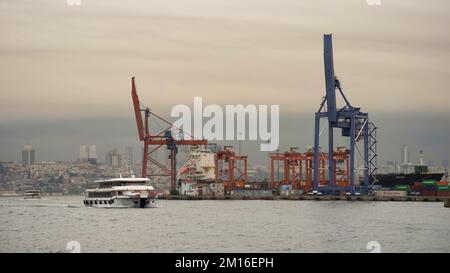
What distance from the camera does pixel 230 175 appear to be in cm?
17725

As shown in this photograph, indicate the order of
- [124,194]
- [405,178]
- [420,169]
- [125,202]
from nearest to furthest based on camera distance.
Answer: [125,202]
[124,194]
[405,178]
[420,169]

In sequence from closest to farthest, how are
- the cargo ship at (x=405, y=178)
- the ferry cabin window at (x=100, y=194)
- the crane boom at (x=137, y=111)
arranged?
1. the ferry cabin window at (x=100, y=194)
2. the crane boom at (x=137, y=111)
3. the cargo ship at (x=405, y=178)

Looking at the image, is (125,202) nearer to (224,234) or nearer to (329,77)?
(224,234)

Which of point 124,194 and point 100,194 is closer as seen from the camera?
point 124,194

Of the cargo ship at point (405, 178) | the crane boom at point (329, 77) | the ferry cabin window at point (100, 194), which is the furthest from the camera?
the cargo ship at point (405, 178)

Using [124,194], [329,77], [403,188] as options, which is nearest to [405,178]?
[403,188]

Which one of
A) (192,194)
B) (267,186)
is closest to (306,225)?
(192,194)

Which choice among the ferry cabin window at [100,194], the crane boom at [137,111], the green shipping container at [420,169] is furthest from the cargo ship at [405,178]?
the ferry cabin window at [100,194]

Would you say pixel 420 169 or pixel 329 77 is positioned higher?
pixel 329 77

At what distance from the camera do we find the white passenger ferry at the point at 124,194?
95375 mm

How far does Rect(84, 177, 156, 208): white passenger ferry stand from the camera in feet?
313

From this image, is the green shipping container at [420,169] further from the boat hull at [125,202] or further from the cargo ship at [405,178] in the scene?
the boat hull at [125,202]

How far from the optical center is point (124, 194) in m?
96.4
